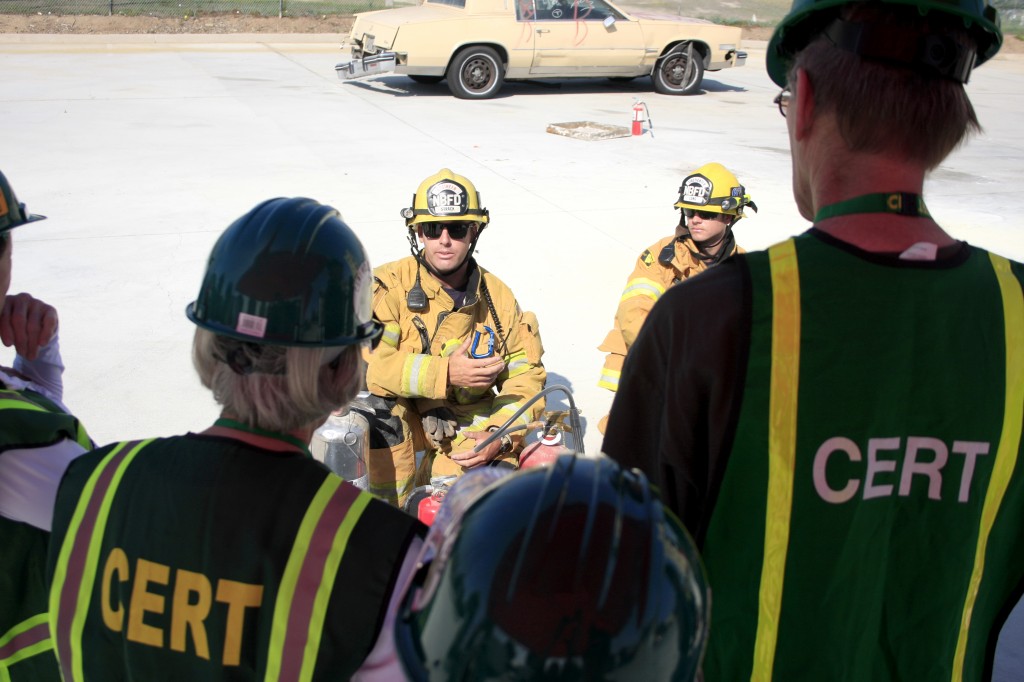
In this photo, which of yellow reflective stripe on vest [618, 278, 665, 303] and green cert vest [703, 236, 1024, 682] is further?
yellow reflective stripe on vest [618, 278, 665, 303]

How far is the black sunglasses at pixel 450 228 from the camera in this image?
408cm

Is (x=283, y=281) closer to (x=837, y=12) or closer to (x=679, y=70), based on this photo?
(x=837, y=12)

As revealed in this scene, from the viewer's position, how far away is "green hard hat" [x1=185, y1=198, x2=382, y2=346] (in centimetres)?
161

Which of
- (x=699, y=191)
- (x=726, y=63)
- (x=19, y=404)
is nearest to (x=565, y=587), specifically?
(x=19, y=404)

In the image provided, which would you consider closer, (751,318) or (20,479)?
(751,318)

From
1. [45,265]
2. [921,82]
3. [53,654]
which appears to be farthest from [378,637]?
[45,265]

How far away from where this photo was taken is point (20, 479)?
1729 millimetres

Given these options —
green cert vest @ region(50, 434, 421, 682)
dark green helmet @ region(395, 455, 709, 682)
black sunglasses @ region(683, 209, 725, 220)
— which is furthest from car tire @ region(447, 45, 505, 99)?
dark green helmet @ region(395, 455, 709, 682)

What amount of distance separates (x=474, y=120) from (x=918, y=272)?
12022 millimetres

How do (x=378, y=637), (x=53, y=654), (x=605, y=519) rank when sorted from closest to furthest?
(x=605, y=519)
(x=378, y=637)
(x=53, y=654)

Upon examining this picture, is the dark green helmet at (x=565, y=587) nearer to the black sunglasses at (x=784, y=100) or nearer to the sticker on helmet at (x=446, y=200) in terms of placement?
the black sunglasses at (x=784, y=100)

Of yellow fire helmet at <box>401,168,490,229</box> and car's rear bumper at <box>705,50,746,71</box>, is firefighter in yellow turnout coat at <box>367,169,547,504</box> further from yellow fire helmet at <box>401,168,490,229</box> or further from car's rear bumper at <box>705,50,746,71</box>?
car's rear bumper at <box>705,50,746,71</box>

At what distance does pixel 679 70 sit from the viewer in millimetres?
15953

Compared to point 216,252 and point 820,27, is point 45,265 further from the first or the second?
point 820,27
